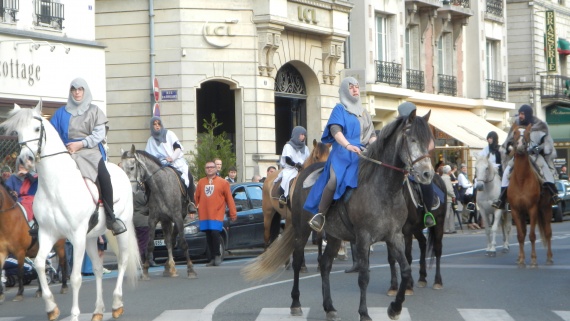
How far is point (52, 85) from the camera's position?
27.9 metres

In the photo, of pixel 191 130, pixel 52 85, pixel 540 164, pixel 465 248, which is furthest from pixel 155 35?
pixel 540 164

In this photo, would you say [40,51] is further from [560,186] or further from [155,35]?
[560,186]

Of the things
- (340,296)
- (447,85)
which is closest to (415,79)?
(447,85)

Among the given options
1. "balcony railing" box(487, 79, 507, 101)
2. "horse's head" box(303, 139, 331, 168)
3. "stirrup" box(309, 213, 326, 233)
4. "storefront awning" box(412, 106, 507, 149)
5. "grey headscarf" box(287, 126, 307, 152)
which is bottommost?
"stirrup" box(309, 213, 326, 233)

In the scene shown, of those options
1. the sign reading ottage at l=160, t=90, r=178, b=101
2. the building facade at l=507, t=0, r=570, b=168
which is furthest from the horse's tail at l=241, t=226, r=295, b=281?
the building facade at l=507, t=0, r=570, b=168

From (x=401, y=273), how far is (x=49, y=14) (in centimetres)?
1820

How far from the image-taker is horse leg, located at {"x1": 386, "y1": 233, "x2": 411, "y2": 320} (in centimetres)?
1148

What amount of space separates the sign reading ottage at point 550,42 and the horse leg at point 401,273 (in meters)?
45.0

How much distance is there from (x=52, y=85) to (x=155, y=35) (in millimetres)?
6149

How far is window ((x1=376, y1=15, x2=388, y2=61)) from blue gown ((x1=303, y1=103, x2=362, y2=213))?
98.8ft

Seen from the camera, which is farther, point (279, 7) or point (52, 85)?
point (279, 7)

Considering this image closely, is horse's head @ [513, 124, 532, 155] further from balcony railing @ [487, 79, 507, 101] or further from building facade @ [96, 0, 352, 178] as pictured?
balcony railing @ [487, 79, 507, 101]

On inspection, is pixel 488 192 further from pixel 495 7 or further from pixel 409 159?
pixel 495 7

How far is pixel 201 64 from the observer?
3338 centimetres
